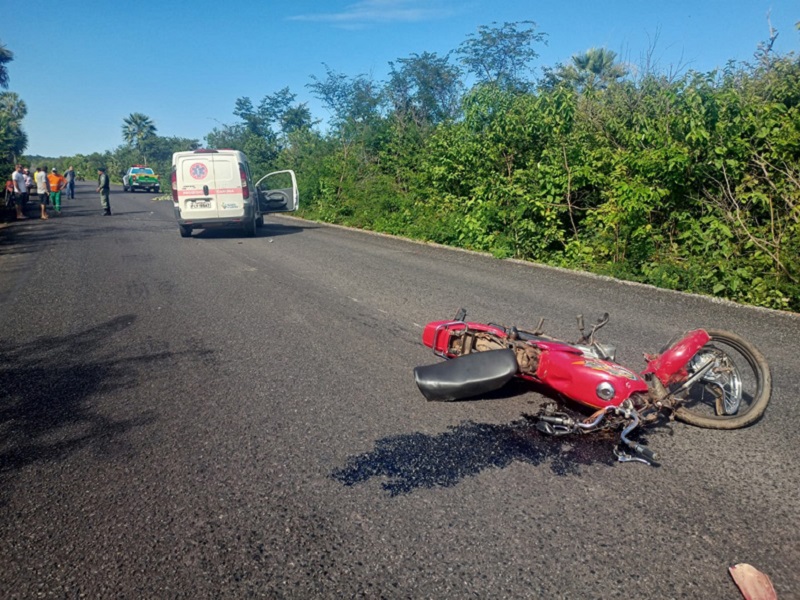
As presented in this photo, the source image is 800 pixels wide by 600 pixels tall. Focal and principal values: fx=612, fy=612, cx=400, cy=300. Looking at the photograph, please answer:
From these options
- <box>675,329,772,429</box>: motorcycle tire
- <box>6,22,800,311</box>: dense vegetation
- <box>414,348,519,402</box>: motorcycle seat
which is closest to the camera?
<box>675,329,772,429</box>: motorcycle tire

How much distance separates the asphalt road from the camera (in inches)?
103

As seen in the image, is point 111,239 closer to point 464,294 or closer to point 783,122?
point 464,294

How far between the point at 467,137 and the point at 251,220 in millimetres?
5833

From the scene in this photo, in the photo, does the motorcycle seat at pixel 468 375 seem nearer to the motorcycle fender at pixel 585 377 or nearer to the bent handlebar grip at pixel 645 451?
the motorcycle fender at pixel 585 377

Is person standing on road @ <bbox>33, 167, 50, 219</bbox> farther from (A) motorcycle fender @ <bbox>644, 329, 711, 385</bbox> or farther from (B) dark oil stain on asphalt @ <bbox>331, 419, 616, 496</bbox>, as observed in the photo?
(A) motorcycle fender @ <bbox>644, 329, 711, 385</bbox>

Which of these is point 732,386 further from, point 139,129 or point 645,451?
point 139,129

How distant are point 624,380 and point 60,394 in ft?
13.2

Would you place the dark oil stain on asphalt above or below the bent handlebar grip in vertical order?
below

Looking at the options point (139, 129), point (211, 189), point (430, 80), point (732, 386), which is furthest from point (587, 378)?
point (139, 129)

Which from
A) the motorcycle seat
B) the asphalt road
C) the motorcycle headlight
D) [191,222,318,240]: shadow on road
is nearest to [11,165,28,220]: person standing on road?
[191,222,318,240]: shadow on road

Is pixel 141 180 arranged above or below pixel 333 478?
above


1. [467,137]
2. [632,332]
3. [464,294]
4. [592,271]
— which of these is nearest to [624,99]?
[467,137]

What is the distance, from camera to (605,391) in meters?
3.77

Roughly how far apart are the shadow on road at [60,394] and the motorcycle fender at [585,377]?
2.72m
